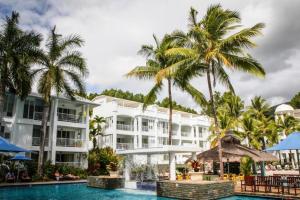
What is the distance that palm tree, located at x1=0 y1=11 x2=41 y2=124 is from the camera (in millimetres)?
23016

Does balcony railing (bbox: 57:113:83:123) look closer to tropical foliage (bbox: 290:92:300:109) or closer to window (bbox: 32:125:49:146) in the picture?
window (bbox: 32:125:49:146)

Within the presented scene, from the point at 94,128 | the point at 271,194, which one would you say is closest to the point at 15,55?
the point at 94,128

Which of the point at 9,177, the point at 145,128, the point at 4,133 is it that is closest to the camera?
the point at 9,177

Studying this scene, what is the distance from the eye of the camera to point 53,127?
3066cm

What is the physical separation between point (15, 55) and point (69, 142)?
12.2 m

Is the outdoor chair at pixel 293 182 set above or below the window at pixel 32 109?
below

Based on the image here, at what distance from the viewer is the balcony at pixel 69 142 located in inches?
1219

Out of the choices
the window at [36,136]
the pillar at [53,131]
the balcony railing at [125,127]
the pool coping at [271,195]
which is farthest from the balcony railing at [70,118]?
the pool coping at [271,195]

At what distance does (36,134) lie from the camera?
3055 centimetres

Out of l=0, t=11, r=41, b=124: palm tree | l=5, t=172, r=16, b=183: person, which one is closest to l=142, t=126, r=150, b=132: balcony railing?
l=0, t=11, r=41, b=124: palm tree

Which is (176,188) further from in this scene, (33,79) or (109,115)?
(109,115)

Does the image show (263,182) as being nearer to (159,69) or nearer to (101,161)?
(159,69)

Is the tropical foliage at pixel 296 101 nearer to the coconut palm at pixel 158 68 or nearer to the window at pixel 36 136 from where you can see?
the coconut palm at pixel 158 68

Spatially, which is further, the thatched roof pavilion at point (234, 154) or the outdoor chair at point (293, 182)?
the thatched roof pavilion at point (234, 154)
